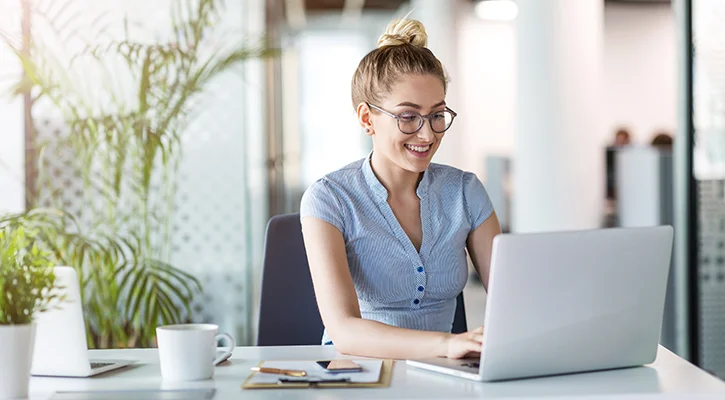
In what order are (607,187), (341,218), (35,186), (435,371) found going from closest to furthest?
(435,371) → (341,218) → (35,186) → (607,187)

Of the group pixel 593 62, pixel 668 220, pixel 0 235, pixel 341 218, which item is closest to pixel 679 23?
pixel 593 62

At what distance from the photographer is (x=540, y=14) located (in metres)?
4.62

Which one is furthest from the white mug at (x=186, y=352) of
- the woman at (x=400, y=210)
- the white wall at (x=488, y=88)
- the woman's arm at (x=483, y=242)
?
the white wall at (x=488, y=88)

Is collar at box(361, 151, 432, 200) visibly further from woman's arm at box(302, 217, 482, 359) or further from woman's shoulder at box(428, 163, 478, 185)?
woman's arm at box(302, 217, 482, 359)

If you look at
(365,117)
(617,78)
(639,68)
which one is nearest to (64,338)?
(365,117)

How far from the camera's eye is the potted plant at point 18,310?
1333mm

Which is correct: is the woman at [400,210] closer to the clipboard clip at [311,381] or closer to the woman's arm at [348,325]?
the woman's arm at [348,325]

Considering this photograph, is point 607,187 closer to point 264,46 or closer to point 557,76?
point 557,76

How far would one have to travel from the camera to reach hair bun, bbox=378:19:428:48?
84.0 inches

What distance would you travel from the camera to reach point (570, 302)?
1.38 m

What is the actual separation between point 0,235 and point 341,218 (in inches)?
30.1

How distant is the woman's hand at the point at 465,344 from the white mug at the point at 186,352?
1.32 ft

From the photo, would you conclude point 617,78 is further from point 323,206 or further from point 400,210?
point 323,206

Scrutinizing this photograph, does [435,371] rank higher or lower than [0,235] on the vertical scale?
lower
